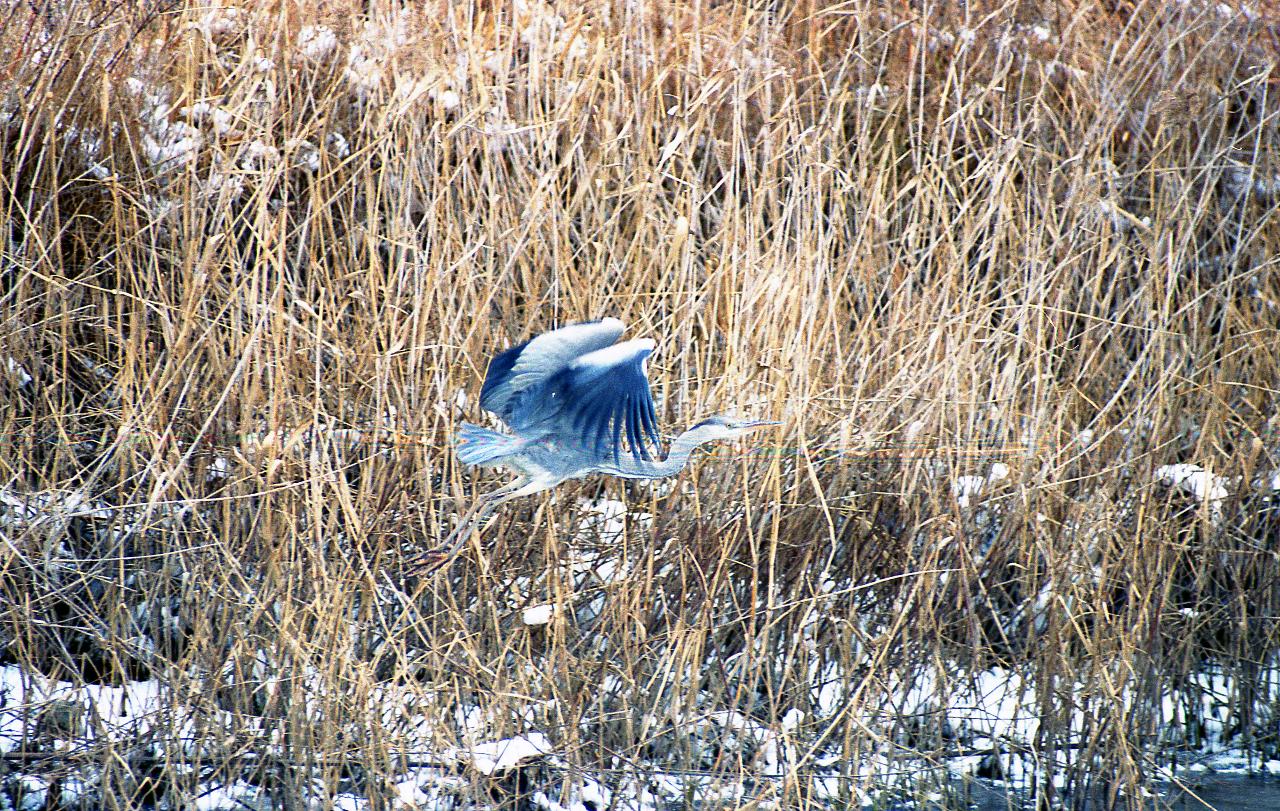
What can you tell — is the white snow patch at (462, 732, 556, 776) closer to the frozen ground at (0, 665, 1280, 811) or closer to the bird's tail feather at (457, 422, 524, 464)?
the frozen ground at (0, 665, 1280, 811)

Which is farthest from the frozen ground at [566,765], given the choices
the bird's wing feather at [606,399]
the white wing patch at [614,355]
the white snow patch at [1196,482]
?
the white wing patch at [614,355]

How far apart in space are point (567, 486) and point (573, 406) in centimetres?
107

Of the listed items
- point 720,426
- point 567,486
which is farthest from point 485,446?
point 567,486

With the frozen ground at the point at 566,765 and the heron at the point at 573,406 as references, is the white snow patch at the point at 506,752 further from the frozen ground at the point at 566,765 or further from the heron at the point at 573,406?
the heron at the point at 573,406

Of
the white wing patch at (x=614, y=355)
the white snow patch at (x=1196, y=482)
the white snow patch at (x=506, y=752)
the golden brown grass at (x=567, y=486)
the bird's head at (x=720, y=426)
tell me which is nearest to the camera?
the white wing patch at (x=614, y=355)

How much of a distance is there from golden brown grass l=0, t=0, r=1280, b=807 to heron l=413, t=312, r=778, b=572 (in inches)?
26.7

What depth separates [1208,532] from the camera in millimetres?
3979

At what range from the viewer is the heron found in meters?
2.45

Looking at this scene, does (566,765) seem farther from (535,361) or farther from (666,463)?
(535,361)

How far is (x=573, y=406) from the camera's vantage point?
2.50 metres

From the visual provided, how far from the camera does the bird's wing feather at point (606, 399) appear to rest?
243 centimetres

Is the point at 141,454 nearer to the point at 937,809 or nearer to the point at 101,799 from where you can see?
the point at 101,799

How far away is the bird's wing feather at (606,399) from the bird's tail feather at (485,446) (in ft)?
0.37

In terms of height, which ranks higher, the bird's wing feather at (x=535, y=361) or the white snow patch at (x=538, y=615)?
the bird's wing feather at (x=535, y=361)
